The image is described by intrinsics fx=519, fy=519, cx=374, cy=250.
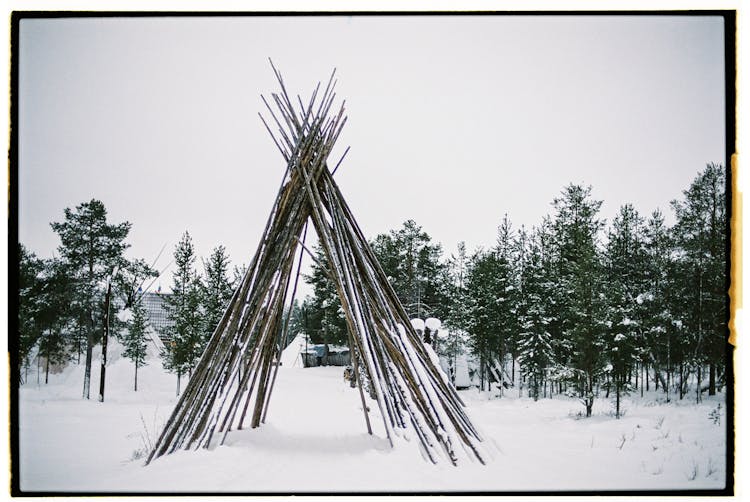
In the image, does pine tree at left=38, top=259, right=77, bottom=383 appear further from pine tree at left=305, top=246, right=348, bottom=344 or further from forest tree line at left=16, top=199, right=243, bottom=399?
pine tree at left=305, top=246, right=348, bottom=344

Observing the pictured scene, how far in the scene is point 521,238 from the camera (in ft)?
29.1

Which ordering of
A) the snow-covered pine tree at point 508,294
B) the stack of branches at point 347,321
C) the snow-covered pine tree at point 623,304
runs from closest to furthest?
1. the stack of branches at point 347,321
2. the snow-covered pine tree at point 623,304
3. the snow-covered pine tree at point 508,294

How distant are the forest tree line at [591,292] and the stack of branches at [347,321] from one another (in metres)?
0.45

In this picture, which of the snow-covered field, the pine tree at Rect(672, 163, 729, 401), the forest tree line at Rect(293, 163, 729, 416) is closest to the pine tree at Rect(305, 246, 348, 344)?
the forest tree line at Rect(293, 163, 729, 416)

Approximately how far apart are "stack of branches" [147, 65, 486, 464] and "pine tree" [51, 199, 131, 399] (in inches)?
66.6

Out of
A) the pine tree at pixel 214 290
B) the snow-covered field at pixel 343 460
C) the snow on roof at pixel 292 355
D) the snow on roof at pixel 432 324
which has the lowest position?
the snow on roof at pixel 292 355

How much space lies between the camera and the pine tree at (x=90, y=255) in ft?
15.0

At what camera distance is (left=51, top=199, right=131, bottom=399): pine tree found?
4562mm

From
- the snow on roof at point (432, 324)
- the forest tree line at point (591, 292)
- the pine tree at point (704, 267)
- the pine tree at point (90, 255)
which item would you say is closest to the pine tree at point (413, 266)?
the forest tree line at point (591, 292)

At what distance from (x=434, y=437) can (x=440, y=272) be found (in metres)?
8.32

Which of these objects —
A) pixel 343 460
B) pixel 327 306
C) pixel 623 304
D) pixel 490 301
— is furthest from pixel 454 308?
pixel 343 460

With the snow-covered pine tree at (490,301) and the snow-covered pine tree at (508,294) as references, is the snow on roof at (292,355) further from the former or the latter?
the snow-covered pine tree at (508,294)

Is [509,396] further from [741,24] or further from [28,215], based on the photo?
[28,215]

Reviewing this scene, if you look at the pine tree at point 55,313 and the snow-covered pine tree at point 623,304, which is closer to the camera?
the pine tree at point 55,313
